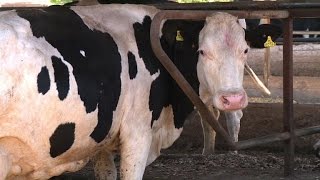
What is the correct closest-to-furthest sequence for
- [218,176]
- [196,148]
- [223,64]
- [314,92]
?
[223,64] < [218,176] < [196,148] < [314,92]

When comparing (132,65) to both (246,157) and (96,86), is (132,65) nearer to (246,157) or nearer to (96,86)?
(96,86)

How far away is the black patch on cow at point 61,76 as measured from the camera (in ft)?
14.4

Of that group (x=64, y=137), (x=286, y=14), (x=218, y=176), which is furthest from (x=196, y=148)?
(x=64, y=137)

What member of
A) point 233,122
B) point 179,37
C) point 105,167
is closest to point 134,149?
point 105,167

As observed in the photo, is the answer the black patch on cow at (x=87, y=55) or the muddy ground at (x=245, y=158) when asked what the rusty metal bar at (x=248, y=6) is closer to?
the black patch on cow at (x=87, y=55)

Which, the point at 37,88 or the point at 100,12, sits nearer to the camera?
the point at 37,88

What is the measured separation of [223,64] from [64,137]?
1.43m

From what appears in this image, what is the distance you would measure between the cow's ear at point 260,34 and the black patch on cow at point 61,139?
2.06m

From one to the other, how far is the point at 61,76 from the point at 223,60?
1379 mm

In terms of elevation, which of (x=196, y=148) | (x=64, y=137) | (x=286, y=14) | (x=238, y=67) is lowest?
(x=196, y=148)

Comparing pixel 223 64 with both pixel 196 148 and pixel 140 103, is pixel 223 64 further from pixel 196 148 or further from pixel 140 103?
pixel 196 148

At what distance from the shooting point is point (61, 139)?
4465 mm

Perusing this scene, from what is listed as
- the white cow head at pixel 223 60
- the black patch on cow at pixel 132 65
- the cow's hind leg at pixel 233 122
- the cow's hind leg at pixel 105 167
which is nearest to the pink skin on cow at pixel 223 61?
the white cow head at pixel 223 60

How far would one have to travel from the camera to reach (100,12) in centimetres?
529
